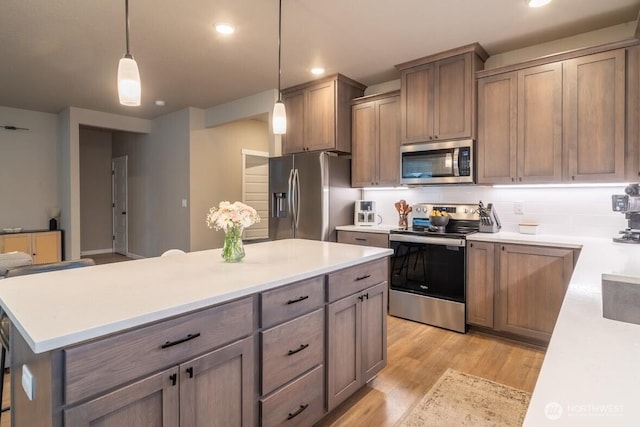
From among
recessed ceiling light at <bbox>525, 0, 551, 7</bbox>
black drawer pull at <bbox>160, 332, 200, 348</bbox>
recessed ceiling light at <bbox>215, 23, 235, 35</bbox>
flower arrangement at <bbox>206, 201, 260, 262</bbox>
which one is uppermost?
recessed ceiling light at <bbox>215, 23, 235, 35</bbox>

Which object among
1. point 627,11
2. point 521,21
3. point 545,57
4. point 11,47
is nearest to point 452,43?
point 521,21

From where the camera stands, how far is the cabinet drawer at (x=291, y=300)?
1.51 meters

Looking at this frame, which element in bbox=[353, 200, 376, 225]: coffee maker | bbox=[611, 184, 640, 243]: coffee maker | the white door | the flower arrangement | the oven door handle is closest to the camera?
the flower arrangement

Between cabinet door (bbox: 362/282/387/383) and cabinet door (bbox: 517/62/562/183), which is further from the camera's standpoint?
cabinet door (bbox: 517/62/562/183)

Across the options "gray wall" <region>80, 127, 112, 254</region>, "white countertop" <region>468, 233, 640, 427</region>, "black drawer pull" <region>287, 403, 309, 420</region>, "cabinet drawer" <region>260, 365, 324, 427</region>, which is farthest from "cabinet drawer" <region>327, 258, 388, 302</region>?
"gray wall" <region>80, 127, 112, 254</region>

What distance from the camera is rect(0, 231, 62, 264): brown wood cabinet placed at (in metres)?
5.10

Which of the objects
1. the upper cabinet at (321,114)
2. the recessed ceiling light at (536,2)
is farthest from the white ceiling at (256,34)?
the upper cabinet at (321,114)

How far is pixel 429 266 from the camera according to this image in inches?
130

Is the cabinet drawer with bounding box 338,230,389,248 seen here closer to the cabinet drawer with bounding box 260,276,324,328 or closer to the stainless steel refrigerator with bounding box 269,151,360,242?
the stainless steel refrigerator with bounding box 269,151,360,242

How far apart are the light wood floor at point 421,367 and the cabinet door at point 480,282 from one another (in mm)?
196

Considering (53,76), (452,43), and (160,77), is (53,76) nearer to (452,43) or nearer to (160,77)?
(160,77)

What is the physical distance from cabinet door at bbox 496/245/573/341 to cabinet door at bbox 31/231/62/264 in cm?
635

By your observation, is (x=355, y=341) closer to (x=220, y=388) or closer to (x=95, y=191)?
(x=220, y=388)

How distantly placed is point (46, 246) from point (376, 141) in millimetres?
5381
